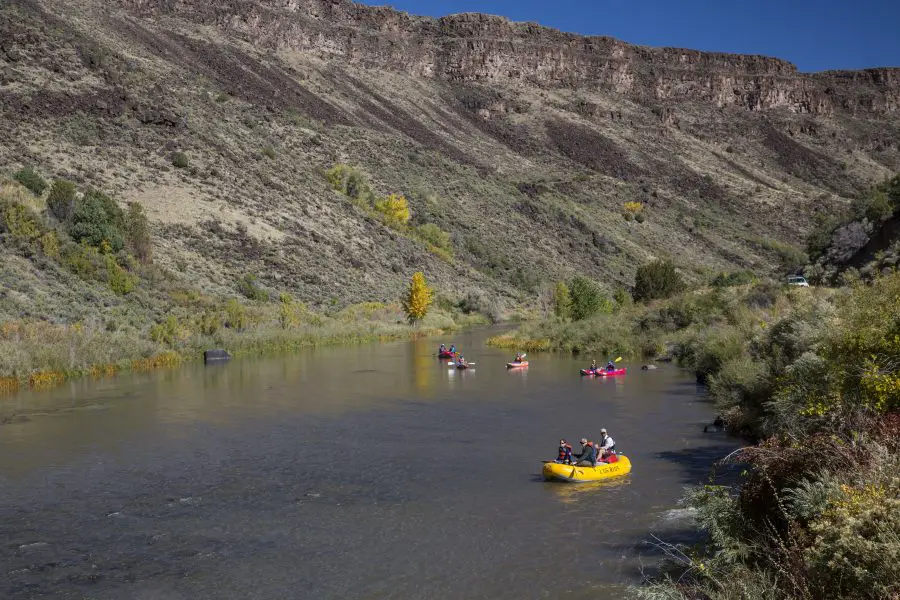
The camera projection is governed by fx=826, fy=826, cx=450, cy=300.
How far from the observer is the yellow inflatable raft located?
1819 cm

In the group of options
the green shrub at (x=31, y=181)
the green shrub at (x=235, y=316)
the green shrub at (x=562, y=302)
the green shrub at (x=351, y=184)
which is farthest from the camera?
the green shrub at (x=351, y=184)

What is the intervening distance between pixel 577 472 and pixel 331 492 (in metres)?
5.39

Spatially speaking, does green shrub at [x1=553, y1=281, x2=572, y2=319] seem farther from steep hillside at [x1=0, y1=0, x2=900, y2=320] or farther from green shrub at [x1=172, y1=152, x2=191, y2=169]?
green shrub at [x1=172, y1=152, x2=191, y2=169]

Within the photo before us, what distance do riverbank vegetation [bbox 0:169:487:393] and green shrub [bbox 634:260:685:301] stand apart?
15934 millimetres

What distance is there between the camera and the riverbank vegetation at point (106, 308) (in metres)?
34.8

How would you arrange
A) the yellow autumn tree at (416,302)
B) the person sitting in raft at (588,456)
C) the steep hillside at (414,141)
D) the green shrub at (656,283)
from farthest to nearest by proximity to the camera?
the steep hillside at (414,141) < the yellow autumn tree at (416,302) < the green shrub at (656,283) < the person sitting in raft at (588,456)

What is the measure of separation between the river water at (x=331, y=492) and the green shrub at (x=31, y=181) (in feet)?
79.5

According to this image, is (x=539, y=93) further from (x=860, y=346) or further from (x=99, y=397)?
(x=860, y=346)

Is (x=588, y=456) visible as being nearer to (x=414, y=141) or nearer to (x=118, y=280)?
(x=118, y=280)

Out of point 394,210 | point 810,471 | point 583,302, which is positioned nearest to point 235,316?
point 583,302

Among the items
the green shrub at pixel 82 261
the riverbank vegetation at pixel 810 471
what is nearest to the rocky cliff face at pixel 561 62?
the green shrub at pixel 82 261

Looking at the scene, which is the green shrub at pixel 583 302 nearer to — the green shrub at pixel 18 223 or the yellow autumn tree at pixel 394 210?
the yellow autumn tree at pixel 394 210

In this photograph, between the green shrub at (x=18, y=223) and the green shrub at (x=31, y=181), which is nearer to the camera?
the green shrub at (x=18, y=223)

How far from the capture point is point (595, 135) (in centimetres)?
13262
